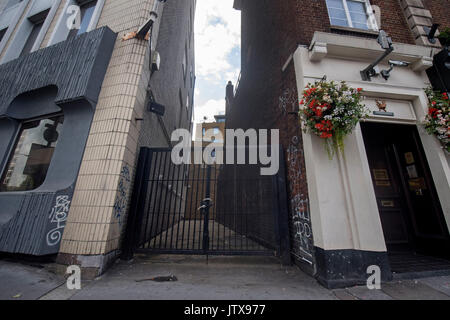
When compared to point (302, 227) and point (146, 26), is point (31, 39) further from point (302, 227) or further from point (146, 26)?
point (302, 227)

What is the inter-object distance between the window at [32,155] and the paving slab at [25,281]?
5.67 feet

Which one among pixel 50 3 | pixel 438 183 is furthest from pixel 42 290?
pixel 50 3

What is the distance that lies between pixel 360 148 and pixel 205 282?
151 inches

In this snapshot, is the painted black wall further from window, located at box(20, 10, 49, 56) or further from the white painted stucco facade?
the white painted stucco facade

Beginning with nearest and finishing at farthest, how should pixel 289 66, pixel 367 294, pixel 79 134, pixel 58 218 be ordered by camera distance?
pixel 367 294, pixel 58 218, pixel 79 134, pixel 289 66

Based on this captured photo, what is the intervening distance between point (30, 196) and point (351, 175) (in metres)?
6.31

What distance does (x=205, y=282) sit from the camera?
302 centimetres

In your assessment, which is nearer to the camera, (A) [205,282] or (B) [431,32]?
(A) [205,282]

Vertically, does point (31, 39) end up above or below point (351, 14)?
above

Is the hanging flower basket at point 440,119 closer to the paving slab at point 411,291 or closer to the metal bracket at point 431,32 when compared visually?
the metal bracket at point 431,32

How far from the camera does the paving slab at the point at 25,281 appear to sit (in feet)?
7.87

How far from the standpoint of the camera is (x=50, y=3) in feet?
23.2

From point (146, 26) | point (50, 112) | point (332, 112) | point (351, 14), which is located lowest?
point (332, 112)

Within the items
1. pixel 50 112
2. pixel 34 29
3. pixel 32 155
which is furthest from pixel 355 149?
pixel 34 29
